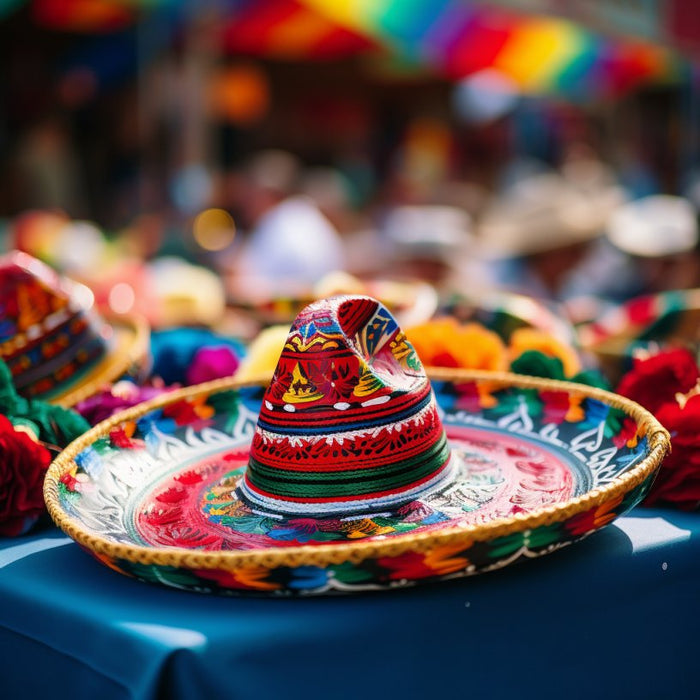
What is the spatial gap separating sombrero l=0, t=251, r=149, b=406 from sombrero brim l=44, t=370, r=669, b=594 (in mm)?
244

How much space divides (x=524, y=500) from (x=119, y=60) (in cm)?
750

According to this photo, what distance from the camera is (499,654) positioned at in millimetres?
966

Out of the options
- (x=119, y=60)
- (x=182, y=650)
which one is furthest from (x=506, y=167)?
(x=182, y=650)

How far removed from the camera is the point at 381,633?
90 cm

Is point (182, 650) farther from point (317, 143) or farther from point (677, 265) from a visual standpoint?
point (317, 143)

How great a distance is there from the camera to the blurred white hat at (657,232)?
4.15 meters

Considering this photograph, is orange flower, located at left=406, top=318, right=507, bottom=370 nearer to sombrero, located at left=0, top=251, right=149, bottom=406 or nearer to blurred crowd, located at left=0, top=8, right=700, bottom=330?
blurred crowd, located at left=0, top=8, right=700, bottom=330

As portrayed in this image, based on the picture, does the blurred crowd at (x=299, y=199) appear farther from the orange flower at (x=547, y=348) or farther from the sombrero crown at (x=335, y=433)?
the sombrero crown at (x=335, y=433)

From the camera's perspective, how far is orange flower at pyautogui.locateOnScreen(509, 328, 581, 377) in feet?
5.30

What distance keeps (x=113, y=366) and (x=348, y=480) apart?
646mm

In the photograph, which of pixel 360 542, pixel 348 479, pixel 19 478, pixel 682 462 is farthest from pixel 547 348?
pixel 19 478

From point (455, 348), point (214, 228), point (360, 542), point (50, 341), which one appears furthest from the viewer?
point (214, 228)

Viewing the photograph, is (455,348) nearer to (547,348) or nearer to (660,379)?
(547,348)

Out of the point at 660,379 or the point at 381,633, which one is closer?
the point at 381,633
